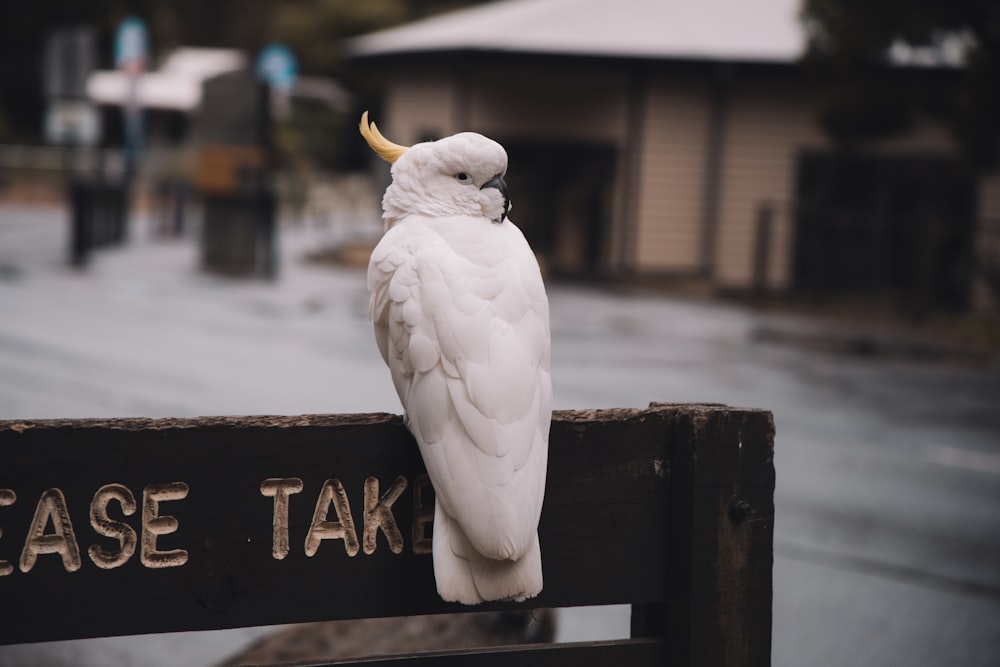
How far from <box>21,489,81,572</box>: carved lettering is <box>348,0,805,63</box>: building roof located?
15.2m

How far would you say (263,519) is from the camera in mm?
1751

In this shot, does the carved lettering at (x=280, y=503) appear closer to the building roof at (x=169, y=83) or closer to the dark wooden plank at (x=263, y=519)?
the dark wooden plank at (x=263, y=519)

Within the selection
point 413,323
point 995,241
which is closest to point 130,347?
point 413,323

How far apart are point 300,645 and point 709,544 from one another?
198 centimetres

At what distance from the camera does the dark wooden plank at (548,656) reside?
1832 mm

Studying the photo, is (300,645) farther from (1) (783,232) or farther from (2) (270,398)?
(1) (783,232)

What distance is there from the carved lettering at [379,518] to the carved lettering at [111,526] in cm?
34

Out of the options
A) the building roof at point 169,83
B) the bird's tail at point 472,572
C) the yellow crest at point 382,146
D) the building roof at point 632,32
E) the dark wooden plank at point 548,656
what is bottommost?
the dark wooden plank at point 548,656

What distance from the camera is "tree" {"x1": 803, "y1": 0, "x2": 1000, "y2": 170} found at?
12383 mm

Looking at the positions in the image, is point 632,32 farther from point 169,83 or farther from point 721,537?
point 169,83

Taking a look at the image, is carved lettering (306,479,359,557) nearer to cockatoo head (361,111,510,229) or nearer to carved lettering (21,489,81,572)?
carved lettering (21,489,81,572)

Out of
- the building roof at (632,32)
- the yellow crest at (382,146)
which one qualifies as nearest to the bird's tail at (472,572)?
the yellow crest at (382,146)

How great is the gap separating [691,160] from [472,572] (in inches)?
614

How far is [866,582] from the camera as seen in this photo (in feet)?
16.3
